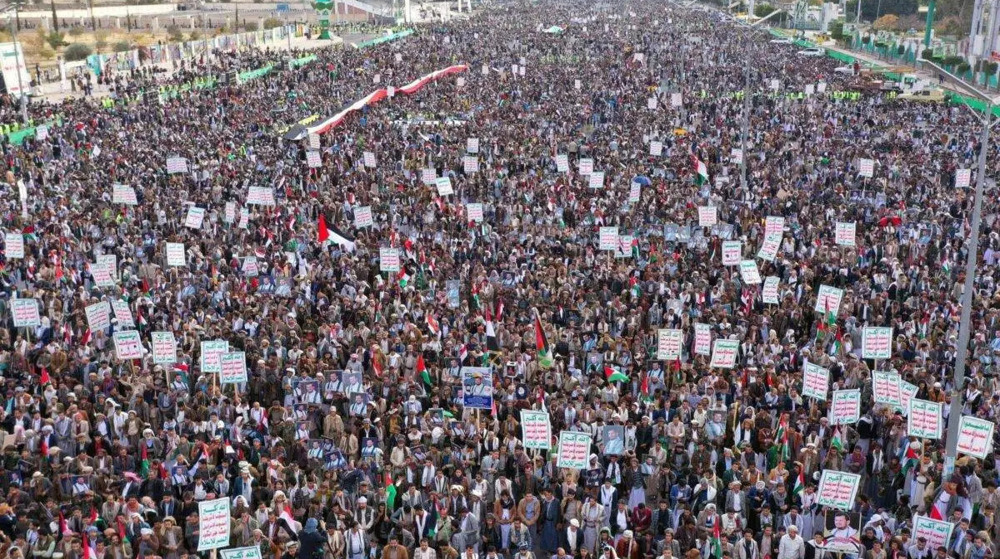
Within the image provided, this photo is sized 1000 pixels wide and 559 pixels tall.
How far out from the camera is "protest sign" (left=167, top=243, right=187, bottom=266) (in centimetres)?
2161

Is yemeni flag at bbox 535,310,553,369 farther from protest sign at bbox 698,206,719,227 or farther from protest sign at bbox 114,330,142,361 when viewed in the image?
protest sign at bbox 698,206,719,227

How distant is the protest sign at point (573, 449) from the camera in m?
13.2

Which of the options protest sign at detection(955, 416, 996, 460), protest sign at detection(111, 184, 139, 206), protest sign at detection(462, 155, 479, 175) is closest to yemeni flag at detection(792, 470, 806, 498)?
protest sign at detection(955, 416, 996, 460)

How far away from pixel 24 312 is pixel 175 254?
12.2ft

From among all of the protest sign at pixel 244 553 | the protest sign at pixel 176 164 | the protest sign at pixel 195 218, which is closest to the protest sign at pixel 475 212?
the protest sign at pixel 195 218

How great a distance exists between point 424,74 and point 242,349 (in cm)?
4422

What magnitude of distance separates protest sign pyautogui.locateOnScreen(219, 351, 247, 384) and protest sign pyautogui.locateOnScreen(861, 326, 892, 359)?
8.61 metres

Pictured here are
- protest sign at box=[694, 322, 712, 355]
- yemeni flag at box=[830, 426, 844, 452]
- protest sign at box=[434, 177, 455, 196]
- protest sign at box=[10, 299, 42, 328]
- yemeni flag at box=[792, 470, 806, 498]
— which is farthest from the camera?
protest sign at box=[434, 177, 455, 196]

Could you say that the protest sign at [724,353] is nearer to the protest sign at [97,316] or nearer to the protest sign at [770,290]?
the protest sign at [770,290]

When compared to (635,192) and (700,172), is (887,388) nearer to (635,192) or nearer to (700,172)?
(635,192)

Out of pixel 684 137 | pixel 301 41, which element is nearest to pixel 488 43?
pixel 301 41

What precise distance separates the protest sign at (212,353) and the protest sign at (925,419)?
29.6 feet

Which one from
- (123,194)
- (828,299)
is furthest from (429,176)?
(828,299)

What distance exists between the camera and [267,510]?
12.3 meters
